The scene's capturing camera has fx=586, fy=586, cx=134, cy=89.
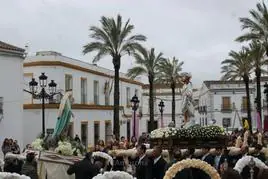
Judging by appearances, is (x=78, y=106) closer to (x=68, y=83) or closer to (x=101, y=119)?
(x=68, y=83)

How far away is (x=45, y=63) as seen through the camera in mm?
38281

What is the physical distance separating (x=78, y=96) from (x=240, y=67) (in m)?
12.9

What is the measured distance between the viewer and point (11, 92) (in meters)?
32.6

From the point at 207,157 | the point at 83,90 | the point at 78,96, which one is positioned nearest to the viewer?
the point at 207,157

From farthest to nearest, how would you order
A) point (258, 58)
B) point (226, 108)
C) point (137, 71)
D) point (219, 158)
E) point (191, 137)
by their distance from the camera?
point (226, 108) < point (137, 71) < point (258, 58) < point (191, 137) < point (219, 158)

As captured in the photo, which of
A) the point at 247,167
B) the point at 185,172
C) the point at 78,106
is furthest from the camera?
the point at 78,106

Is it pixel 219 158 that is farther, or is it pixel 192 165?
pixel 219 158

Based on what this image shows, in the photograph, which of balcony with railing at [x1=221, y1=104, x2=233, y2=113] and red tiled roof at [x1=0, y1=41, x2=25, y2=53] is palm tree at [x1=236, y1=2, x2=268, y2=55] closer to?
red tiled roof at [x1=0, y1=41, x2=25, y2=53]

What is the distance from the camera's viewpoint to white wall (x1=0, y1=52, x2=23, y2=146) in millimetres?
31984

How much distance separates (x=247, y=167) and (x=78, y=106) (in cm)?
3110

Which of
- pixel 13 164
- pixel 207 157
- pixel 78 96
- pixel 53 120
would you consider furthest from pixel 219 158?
pixel 78 96

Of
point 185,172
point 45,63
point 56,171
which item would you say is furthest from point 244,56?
point 185,172

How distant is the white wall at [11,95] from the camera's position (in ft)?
105

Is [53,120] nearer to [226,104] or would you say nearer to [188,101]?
[188,101]
